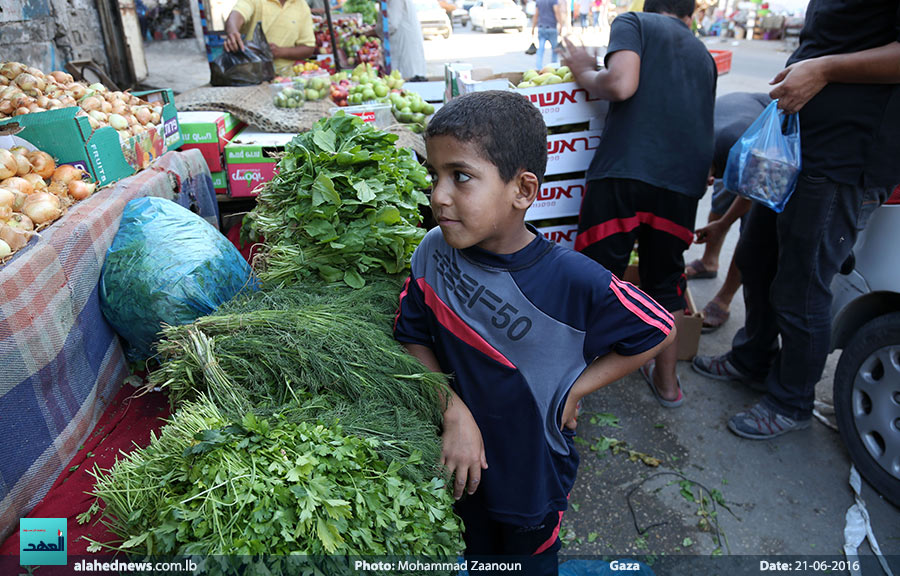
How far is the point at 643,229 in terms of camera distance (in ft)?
10.9

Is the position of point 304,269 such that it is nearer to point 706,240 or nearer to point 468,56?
point 706,240

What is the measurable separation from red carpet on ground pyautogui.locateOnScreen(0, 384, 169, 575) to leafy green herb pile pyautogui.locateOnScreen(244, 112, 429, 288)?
2.03 ft

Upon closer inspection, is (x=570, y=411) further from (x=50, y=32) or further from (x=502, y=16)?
(x=502, y=16)

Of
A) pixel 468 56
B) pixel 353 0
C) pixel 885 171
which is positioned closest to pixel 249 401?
pixel 885 171

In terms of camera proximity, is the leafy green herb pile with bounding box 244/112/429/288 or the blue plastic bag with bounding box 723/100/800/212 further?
the blue plastic bag with bounding box 723/100/800/212

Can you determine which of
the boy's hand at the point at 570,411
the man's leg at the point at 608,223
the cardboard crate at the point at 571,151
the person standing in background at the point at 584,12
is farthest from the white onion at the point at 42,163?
the person standing in background at the point at 584,12

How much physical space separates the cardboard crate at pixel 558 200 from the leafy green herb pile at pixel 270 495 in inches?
98.0

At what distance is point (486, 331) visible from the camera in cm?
161

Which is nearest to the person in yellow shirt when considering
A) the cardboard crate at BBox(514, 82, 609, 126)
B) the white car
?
the cardboard crate at BBox(514, 82, 609, 126)

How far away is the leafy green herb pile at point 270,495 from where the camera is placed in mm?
1142

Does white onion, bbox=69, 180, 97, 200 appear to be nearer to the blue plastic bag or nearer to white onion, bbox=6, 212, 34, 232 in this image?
white onion, bbox=6, 212, 34, 232

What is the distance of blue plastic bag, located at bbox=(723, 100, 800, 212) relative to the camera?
2.69 metres

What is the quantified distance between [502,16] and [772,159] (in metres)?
23.4

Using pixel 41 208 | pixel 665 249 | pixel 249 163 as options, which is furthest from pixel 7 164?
pixel 665 249
